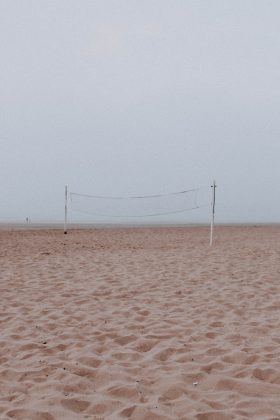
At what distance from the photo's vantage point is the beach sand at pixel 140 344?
2865 millimetres

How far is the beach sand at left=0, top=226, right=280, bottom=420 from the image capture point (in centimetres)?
287

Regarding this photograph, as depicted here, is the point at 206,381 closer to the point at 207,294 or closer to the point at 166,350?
the point at 166,350

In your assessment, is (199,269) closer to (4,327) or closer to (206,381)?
(4,327)

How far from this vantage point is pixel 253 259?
32.4 ft

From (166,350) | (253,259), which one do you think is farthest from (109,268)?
(166,350)

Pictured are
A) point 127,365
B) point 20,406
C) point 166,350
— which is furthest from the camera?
point 166,350

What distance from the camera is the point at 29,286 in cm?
670

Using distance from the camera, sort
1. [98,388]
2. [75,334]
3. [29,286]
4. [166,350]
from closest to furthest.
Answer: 1. [98,388]
2. [166,350]
3. [75,334]
4. [29,286]

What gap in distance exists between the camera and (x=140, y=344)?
406 cm

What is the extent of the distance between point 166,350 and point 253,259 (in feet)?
21.3

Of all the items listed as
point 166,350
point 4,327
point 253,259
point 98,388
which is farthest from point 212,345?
point 253,259

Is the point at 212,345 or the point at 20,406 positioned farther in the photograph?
the point at 212,345

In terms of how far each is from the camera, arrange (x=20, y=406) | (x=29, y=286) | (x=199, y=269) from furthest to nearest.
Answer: (x=199, y=269)
(x=29, y=286)
(x=20, y=406)

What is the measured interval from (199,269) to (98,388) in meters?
5.43
